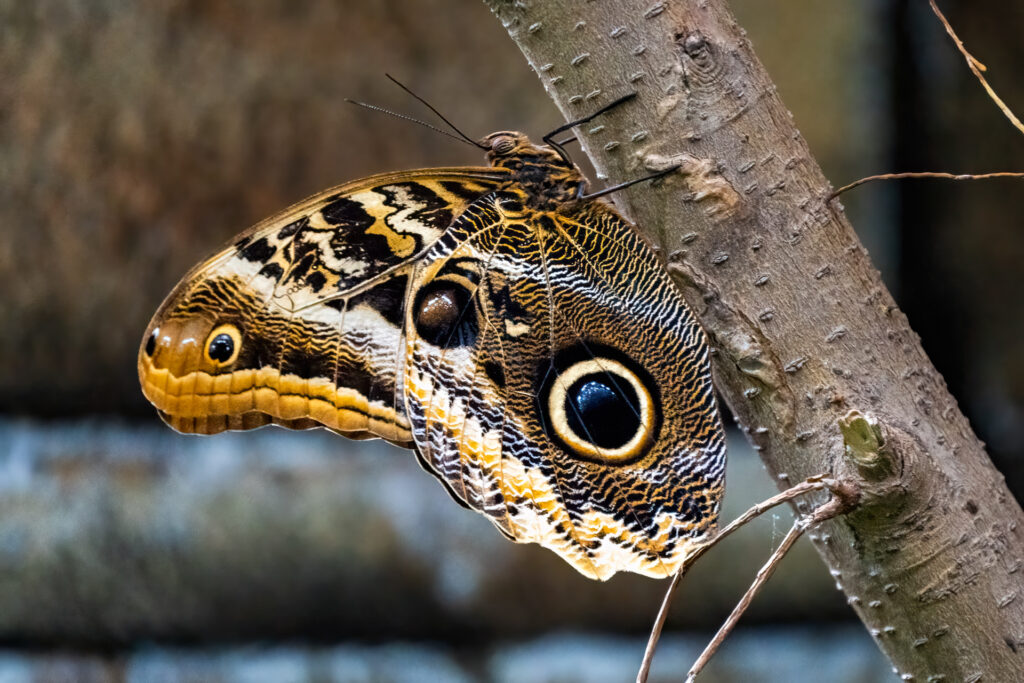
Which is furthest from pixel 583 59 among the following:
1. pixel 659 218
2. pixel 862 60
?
pixel 862 60

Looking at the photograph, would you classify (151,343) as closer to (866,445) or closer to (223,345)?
(223,345)

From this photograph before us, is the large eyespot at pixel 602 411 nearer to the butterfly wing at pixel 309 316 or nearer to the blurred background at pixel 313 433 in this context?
the butterfly wing at pixel 309 316

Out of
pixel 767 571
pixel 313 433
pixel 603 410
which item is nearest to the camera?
pixel 767 571

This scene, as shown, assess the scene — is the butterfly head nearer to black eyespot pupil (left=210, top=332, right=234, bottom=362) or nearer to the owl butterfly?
the owl butterfly

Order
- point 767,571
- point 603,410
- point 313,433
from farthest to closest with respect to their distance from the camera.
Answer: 1. point 313,433
2. point 603,410
3. point 767,571

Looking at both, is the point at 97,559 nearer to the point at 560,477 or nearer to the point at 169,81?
the point at 169,81

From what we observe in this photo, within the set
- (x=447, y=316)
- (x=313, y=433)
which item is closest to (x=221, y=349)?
(x=447, y=316)
